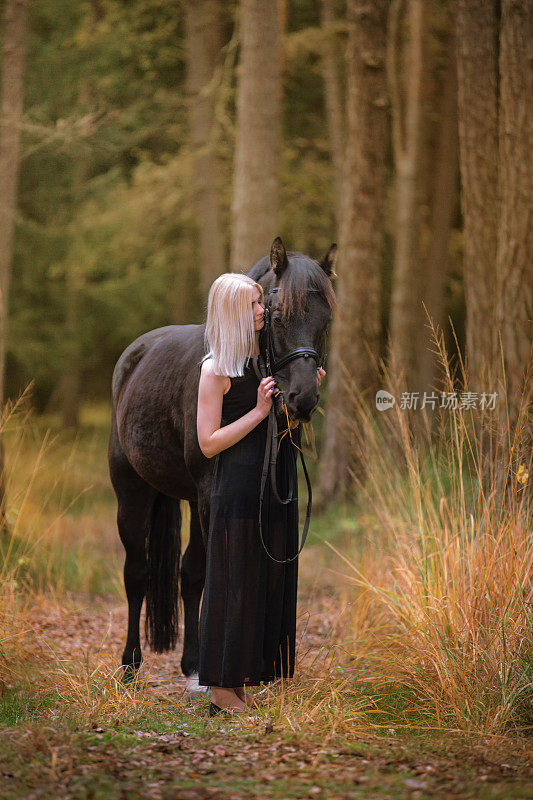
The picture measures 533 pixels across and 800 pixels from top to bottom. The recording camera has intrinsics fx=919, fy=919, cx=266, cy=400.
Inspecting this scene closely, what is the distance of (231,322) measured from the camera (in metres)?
3.87

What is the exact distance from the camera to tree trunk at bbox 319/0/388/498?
8.88 meters

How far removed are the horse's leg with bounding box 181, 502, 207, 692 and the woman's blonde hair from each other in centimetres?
150

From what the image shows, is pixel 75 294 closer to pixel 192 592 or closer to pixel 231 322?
pixel 192 592

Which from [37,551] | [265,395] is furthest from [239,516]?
[37,551]

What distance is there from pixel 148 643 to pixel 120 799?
8.16ft

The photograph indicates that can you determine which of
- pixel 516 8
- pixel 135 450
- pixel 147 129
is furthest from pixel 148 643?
pixel 147 129

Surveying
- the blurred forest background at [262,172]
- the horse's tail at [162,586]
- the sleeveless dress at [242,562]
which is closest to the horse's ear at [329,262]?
the sleeveless dress at [242,562]

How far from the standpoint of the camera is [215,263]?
14.4 metres

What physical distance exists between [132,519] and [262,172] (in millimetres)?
3995

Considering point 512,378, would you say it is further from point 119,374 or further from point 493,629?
point 119,374

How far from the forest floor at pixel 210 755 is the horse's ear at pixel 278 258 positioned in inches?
74.8

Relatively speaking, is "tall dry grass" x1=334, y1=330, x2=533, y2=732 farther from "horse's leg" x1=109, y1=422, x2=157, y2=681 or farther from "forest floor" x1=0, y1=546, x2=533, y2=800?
"horse's leg" x1=109, y1=422, x2=157, y2=681

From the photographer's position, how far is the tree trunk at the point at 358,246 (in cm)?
888

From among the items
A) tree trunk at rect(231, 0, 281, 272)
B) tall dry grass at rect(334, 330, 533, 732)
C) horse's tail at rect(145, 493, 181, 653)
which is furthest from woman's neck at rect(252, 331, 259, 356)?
tree trunk at rect(231, 0, 281, 272)
